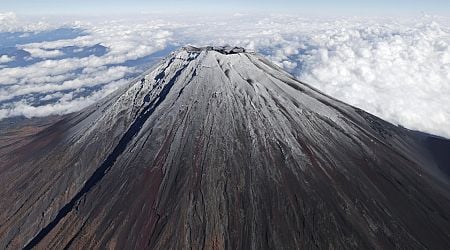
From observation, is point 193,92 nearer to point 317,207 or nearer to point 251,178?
point 251,178

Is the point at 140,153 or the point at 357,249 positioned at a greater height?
the point at 140,153

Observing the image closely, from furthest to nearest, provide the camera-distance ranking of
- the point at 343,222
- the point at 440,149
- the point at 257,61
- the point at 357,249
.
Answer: the point at 440,149, the point at 257,61, the point at 343,222, the point at 357,249

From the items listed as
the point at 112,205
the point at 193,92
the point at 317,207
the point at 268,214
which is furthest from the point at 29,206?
the point at 317,207

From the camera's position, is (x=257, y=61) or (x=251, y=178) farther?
(x=257, y=61)

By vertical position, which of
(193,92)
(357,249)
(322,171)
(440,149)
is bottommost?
(440,149)

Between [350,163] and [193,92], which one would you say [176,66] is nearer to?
[193,92]

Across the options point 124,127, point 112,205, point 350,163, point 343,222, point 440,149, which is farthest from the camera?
point 440,149

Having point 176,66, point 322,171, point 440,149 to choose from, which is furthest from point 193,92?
point 440,149
